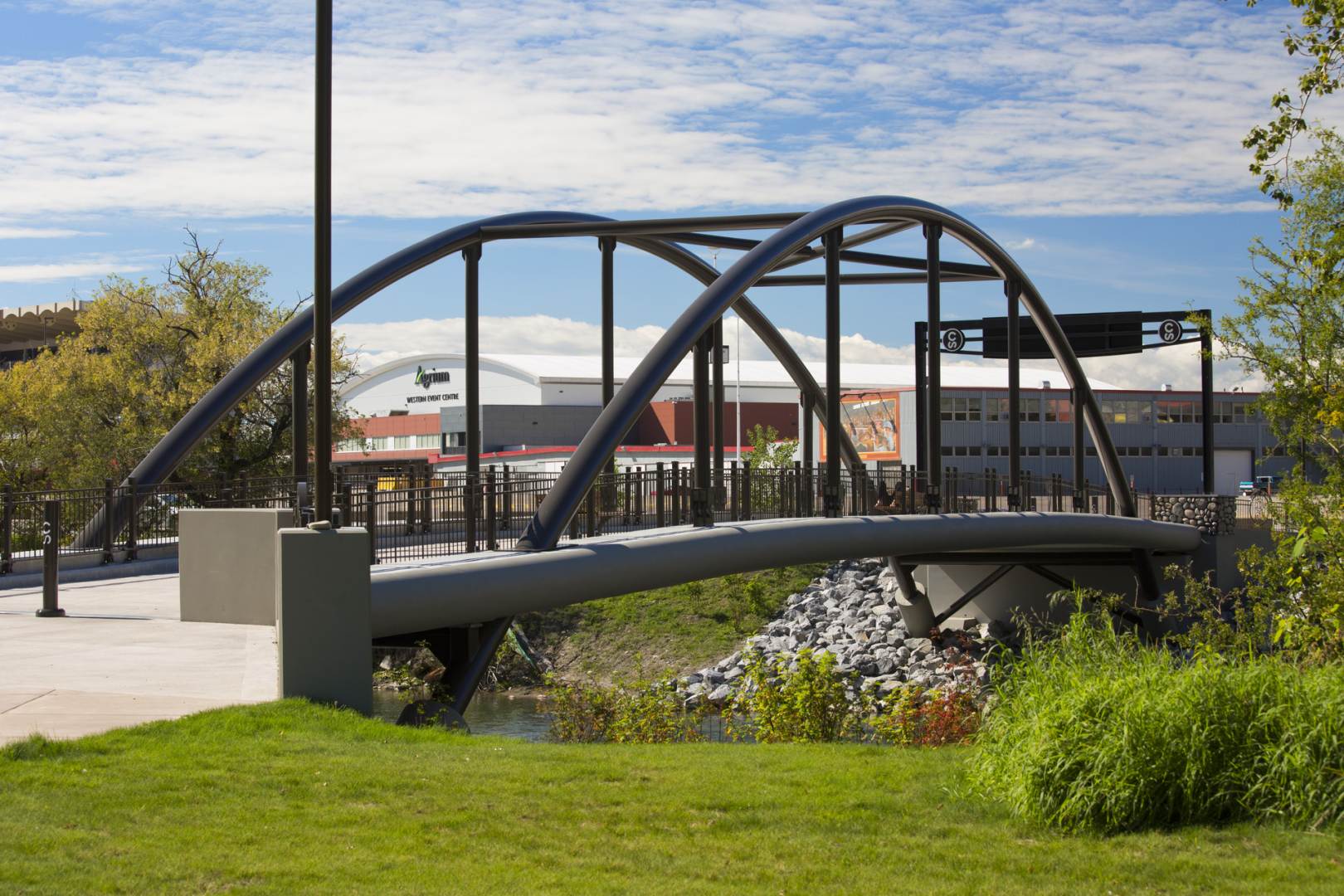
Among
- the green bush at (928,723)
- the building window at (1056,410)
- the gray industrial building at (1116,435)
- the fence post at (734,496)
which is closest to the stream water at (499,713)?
the fence post at (734,496)

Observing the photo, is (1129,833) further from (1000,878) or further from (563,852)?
(563,852)

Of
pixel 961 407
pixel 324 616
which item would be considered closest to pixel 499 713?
pixel 324 616

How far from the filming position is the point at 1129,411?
6675 centimetres

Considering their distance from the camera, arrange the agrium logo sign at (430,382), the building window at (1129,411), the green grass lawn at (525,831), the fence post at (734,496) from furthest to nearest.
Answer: the agrium logo sign at (430,382), the building window at (1129,411), the fence post at (734,496), the green grass lawn at (525,831)

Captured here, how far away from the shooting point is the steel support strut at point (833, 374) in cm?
2109

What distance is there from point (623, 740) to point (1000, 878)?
9242mm

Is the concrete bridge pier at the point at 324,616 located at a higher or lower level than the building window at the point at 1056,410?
lower

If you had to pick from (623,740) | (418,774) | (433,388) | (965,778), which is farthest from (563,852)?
(433,388)

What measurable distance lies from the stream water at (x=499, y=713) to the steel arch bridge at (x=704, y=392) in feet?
16.0

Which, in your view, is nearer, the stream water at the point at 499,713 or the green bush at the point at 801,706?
the green bush at the point at 801,706

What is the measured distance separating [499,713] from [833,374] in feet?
34.8

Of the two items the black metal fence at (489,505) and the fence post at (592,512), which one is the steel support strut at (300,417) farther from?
the fence post at (592,512)

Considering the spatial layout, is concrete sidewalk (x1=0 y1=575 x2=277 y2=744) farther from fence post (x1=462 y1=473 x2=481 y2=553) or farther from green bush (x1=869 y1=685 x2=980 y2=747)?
green bush (x1=869 y1=685 x2=980 y2=747)

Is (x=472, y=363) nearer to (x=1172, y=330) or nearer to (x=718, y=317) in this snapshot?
(x=718, y=317)
